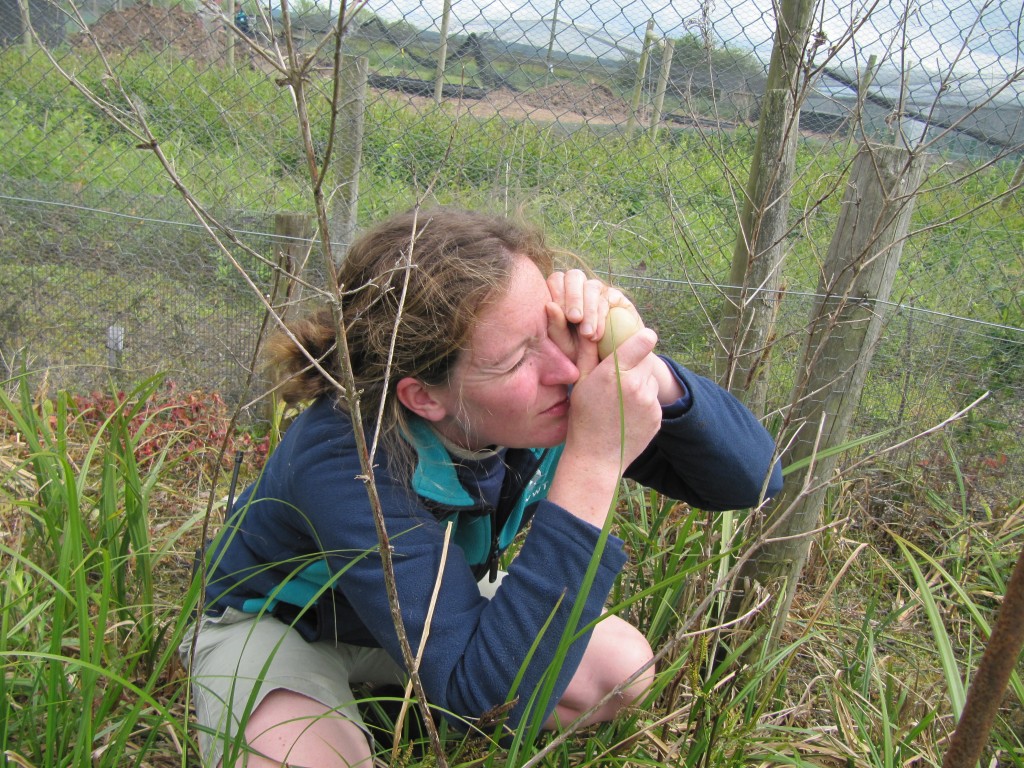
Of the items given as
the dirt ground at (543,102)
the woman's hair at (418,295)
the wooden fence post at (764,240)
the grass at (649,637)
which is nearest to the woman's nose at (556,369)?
the woman's hair at (418,295)

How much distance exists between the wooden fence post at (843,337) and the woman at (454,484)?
38cm

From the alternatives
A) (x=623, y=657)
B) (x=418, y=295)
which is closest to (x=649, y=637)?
(x=623, y=657)

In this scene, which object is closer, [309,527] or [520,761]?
[520,761]

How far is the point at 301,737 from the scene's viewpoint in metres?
1.56

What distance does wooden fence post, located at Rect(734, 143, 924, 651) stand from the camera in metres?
2.10

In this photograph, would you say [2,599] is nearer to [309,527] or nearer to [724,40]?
[309,527]

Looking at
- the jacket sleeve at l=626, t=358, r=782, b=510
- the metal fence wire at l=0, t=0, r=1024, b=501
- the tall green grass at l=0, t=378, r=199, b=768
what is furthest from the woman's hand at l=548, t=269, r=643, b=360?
the metal fence wire at l=0, t=0, r=1024, b=501

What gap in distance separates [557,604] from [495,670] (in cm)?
18

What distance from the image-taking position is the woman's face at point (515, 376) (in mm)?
Result: 1491

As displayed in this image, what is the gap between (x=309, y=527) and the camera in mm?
1584

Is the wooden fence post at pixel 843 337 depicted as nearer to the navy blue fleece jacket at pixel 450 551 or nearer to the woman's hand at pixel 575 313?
the navy blue fleece jacket at pixel 450 551

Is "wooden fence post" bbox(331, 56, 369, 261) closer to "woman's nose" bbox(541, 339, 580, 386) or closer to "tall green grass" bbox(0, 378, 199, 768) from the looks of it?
"tall green grass" bbox(0, 378, 199, 768)

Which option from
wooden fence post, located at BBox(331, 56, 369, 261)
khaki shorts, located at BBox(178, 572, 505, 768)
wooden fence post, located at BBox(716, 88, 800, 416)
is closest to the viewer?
khaki shorts, located at BBox(178, 572, 505, 768)

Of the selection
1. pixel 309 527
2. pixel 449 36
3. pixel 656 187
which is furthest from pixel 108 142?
pixel 309 527
